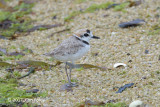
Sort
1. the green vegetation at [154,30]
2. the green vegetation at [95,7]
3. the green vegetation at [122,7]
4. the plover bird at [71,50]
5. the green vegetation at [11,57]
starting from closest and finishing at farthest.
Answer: the plover bird at [71,50] → the green vegetation at [11,57] → the green vegetation at [154,30] → the green vegetation at [122,7] → the green vegetation at [95,7]

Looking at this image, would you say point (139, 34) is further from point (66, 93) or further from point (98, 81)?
point (66, 93)

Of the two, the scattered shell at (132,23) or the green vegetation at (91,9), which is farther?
the green vegetation at (91,9)

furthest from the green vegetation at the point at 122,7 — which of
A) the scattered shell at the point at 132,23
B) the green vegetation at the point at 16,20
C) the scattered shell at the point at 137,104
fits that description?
the scattered shell at the point at 137,104

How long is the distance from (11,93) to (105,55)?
247cm

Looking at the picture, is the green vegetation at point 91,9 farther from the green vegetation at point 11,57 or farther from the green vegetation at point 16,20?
the green vegetation at point 11,57

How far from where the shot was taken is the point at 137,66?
19.1ft

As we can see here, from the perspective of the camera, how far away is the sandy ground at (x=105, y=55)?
488 cm

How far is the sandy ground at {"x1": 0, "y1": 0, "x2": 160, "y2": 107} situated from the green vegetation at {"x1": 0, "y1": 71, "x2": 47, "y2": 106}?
24 centimetres

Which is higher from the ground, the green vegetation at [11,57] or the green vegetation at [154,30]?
the green vegetation at [154,30]

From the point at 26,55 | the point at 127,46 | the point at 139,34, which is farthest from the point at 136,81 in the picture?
the point at 26,55

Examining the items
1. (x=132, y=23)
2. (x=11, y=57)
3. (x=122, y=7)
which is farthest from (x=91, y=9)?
(x=11, y=57)

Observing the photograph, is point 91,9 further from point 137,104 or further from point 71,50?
point 137,104

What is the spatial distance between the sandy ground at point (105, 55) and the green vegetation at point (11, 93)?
9.3 inches

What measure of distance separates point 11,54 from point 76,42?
2.31 m
